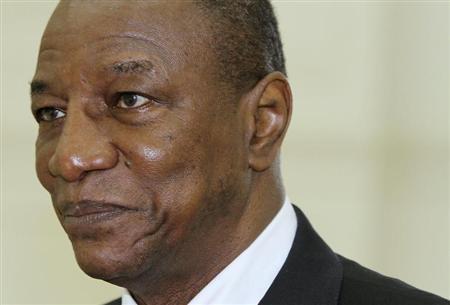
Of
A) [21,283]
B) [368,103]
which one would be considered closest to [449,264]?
[368,103]

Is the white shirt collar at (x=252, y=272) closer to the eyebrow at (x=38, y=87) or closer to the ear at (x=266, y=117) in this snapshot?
the ear at (x=266, y=117)

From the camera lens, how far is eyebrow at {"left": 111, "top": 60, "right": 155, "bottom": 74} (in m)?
2.05

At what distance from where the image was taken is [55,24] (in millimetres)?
2201

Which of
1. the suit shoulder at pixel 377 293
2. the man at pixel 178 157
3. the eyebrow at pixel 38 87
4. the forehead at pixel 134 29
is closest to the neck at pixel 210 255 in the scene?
the man at pixel 178 157

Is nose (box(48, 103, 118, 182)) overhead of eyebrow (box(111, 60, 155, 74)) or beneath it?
beneath

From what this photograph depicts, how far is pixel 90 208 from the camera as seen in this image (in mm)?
2049

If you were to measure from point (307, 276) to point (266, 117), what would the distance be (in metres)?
0.37

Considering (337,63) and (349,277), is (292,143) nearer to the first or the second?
(337,63)

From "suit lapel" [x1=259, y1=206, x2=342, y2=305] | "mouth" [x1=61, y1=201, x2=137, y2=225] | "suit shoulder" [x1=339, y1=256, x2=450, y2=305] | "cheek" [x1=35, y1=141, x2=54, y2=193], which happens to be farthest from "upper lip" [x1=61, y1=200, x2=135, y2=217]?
"suit shoulder" [x1=339, y1=256, x2=450, y2=305]

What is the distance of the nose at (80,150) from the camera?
6.63 feet

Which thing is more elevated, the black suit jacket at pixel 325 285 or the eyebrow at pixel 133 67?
the eyebrow at pixel 133 67

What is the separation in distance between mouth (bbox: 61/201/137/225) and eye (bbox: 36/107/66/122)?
0.22 metres

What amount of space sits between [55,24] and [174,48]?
301 mm

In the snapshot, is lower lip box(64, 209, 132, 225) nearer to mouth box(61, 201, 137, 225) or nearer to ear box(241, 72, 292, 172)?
mouth box(61, 201, 137, 225)
